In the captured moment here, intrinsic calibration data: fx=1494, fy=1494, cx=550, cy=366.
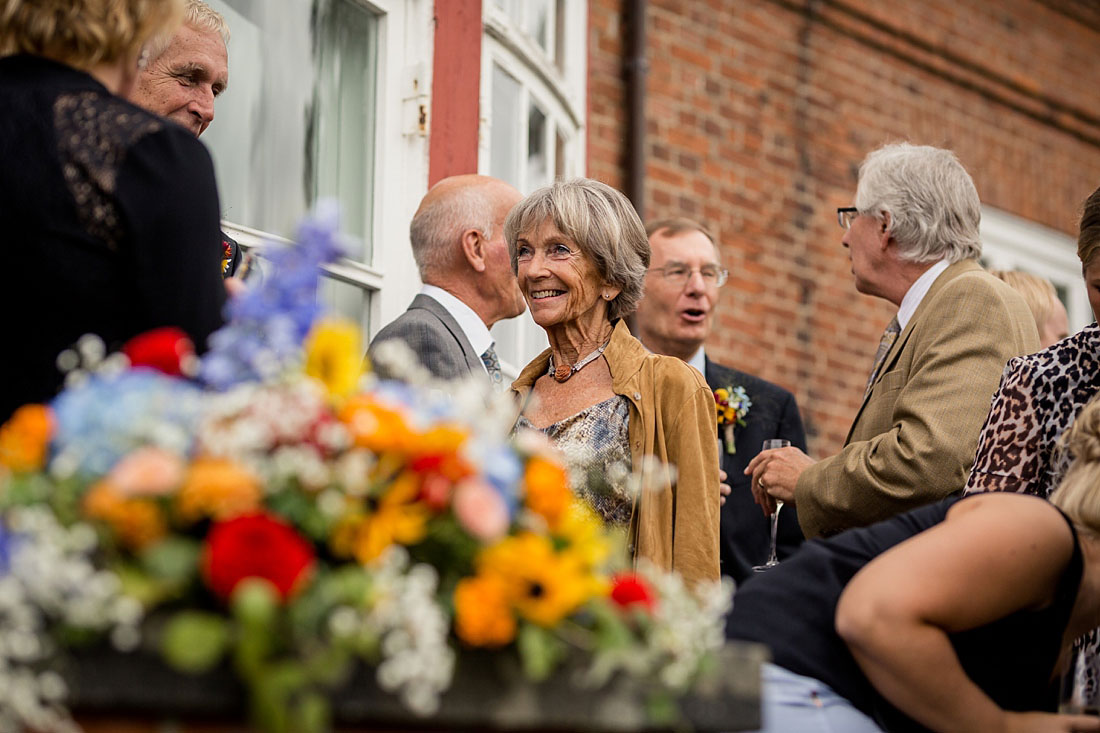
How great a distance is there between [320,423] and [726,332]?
6099 mm

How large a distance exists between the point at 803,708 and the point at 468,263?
2.35 meters

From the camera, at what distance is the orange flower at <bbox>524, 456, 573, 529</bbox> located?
1.72 m

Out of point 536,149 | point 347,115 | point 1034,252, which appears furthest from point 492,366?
point 1034,252

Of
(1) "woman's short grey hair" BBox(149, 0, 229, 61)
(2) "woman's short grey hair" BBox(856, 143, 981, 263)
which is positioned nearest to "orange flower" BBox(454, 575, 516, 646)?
(1) "woman's short grey hair" BBox(149, 0, 229, 61)

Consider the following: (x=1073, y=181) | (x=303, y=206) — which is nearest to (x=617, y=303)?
(x=303, y=206)

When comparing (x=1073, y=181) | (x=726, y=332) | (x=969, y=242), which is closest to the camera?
(x=969, y=242)

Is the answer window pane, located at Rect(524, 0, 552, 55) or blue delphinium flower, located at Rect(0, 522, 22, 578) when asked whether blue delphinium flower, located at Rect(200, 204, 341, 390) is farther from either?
window pane, located at Rect(524, 0, 552, 55)

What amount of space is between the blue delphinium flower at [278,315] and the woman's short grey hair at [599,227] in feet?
7.99

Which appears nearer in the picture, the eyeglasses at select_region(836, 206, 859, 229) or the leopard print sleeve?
the leopard print sleeve

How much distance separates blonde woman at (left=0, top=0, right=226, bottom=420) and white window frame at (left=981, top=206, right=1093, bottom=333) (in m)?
7.50

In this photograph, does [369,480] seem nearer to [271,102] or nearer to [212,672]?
[212,672]

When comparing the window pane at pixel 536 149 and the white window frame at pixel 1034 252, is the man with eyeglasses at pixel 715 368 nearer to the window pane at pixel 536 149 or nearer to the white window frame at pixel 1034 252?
the window pane at pixel 536 149

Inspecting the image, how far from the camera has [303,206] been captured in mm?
5203

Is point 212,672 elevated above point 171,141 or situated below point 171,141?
below
